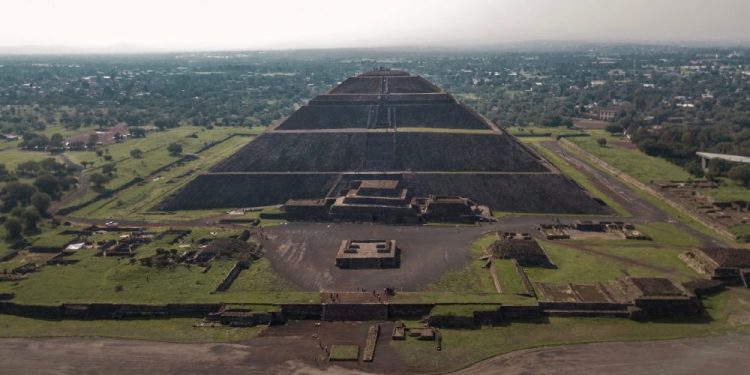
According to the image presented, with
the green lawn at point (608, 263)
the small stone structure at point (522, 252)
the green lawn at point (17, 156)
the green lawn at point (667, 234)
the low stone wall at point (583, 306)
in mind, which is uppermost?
the green lawn at point (17, 156)

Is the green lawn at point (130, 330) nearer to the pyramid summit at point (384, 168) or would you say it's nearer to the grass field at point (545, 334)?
the grass field at point (545, 334)

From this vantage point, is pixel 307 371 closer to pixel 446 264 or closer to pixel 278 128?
pixel 446 264

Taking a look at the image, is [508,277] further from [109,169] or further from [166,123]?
[166,123]

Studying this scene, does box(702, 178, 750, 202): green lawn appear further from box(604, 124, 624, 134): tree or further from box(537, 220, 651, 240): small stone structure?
box(604, 124, 624, 134): tree

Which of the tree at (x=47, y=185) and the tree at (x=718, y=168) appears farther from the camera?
the tree at (x=718, y=168)

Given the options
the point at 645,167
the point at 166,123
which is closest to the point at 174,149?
the point at 166,123

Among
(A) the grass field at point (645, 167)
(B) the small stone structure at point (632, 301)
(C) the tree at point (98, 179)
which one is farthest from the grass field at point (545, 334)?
(C) the tree at point (98, 179)
